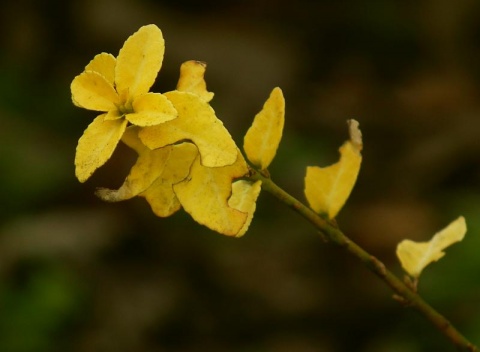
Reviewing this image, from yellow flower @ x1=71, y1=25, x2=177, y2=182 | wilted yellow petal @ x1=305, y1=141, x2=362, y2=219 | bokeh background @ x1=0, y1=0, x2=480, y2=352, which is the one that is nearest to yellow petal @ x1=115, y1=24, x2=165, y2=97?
yellow flower @ x1=71, y1=25, x2=177, y2=182

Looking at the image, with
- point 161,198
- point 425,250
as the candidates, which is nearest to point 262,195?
point 425,250

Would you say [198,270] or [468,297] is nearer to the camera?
[468,297]

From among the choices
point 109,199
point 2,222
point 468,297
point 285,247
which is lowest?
point 2,222

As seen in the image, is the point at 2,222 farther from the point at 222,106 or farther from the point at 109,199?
the point at 109,199

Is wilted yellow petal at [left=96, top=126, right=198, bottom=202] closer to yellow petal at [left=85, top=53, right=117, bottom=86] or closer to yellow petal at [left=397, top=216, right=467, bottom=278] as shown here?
yellow petal at [left=85, top=53, right=117, bottom=86]

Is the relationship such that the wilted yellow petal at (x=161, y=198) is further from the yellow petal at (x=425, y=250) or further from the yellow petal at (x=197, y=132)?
the yellow petal at (x=425, y=250)

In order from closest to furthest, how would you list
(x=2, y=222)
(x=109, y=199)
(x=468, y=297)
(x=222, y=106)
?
(x=109, y=199) → (x=468, y=297) → (x=2, y=222) → (x=222, y=106)

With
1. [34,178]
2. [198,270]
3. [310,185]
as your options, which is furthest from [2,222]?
[310,185]

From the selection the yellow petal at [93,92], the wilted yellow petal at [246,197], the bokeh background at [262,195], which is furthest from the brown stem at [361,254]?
the bokeh background at [262,195]
